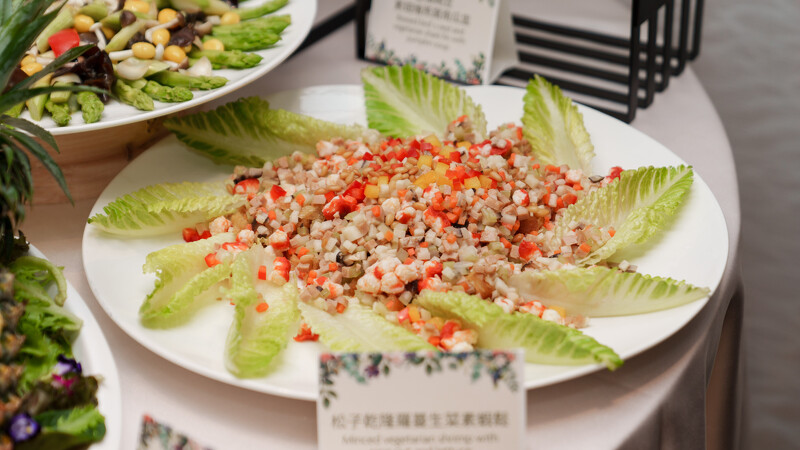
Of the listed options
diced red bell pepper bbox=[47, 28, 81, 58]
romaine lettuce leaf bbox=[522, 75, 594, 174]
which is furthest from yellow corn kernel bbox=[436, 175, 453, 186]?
diced red bell pepper bbox=[47, 28, 81, 58]

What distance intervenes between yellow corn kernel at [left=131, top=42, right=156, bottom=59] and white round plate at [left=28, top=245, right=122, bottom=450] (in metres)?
0.68

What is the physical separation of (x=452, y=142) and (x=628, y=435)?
2.88 feet

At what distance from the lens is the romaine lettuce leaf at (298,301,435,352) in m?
1.48

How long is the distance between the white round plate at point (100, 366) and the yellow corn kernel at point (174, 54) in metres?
0.69

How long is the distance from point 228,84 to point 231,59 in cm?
15

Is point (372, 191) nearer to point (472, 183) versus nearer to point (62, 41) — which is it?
point (472, 183)

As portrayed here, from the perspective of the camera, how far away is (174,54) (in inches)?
79.2

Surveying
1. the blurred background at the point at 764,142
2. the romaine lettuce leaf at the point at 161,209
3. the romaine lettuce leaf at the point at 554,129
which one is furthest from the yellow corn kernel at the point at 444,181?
the blurred background at the point at 764,142

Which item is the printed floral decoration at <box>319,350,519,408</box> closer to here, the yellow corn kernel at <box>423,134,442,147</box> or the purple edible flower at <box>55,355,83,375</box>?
the purple edible flower at <box>55,355,83,375</box>

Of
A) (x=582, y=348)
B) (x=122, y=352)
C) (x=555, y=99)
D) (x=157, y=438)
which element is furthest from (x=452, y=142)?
(x=157, y=438)

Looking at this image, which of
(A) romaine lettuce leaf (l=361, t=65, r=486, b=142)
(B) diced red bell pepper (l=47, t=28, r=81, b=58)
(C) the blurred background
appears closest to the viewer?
(B) diced red bell pepper (l=47, t=28, r=81, b=58)

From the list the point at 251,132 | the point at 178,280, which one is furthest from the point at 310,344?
the point at 251,132

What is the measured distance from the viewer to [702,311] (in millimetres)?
1718

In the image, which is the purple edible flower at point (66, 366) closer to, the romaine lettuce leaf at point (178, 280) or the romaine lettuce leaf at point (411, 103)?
the romaine lettuce leaf at point (178, 280)
